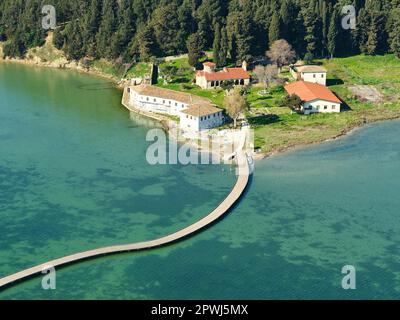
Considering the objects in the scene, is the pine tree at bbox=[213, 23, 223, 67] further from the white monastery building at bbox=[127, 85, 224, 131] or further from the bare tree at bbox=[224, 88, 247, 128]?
the bare tree at bbox=[224, 88, 247, 128]

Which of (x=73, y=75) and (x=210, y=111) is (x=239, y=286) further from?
(x=73, y=75)

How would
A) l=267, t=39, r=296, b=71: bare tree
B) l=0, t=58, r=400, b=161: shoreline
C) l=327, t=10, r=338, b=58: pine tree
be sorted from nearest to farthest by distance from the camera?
1. l=0, t=58, r=400, b=161: shoreline
2. l=267, t=39, r=296, b=71: bare tree
3. l=327, t=10, r=338, b=58: pine tree

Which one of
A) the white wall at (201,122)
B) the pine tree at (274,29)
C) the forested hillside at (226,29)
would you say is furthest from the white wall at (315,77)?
the white wall at (201,122)

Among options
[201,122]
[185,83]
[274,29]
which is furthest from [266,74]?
[201,122]

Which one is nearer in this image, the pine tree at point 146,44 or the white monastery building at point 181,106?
the white monastery building at point 181,106

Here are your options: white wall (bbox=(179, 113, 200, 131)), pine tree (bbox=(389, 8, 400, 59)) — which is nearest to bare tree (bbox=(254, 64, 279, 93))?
white wall (bbox=(179, 113, 200, 131))

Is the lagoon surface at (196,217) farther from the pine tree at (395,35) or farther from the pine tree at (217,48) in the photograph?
the pine tree at (395,35)

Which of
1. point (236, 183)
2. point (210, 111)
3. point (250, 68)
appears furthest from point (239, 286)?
point (250, 68)
